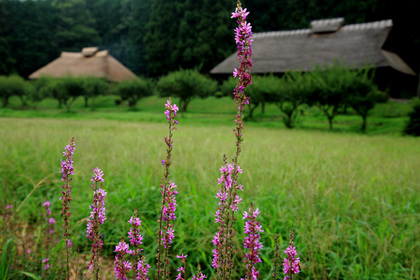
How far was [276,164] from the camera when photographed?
4996 millimetres

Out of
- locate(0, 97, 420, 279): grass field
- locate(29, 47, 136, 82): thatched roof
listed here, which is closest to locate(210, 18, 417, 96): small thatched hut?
locate(29, 47, 136, 82): thatched roof

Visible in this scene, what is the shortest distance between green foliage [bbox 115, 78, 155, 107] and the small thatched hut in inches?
329

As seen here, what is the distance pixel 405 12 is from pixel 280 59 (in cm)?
1128

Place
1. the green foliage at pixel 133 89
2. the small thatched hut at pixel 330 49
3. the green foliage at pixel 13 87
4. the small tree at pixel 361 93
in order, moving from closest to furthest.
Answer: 1. the small tree at pixel 361 93
2. the small thatched hut at pixel 330 49
3. the green foliage at pixel 13 87
4. the green foliage at pixel 133 89

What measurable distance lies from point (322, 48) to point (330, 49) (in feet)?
2.37

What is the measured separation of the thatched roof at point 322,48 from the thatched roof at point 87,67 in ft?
60.4

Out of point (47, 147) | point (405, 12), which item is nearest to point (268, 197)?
point (47, 147)

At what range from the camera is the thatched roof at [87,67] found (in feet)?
132

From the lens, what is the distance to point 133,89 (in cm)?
3098

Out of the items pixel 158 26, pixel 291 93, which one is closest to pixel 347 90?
pixel 291 93

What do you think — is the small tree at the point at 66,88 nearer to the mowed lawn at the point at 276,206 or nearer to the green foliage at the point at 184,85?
Answer: the green foliage at the point at 184,85

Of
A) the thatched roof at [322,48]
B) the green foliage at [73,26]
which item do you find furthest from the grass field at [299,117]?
the green foliage at [73,26]

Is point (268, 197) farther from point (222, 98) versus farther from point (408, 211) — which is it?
point (222, 98)

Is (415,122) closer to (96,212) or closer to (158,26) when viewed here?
(96,212)
